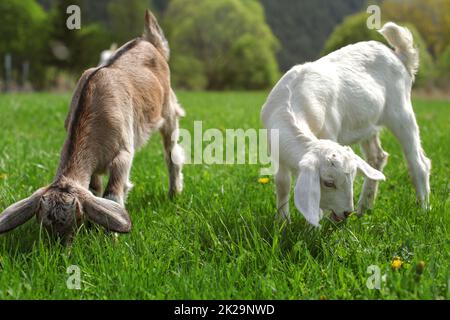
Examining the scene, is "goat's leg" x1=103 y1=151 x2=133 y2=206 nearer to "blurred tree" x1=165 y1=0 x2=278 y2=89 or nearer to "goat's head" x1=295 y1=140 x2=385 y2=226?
"goat's head" x1=295 y1=140 x2=385 y2=226

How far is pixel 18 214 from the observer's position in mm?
3105

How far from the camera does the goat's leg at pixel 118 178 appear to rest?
12.1ft

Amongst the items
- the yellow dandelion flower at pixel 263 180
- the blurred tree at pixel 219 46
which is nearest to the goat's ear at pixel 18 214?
the yellow dandelion flower at pixel 263 180

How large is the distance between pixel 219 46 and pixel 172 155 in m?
42.7

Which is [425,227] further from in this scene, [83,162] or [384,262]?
[83,162]

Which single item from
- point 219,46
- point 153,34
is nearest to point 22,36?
point 219,46

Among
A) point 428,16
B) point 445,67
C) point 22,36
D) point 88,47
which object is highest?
point 428,16

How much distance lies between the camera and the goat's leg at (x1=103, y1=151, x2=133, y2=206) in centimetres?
368

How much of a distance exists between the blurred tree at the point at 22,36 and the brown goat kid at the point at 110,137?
40553 millimetres

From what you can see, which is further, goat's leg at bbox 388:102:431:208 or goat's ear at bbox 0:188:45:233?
goat's leg at bbox 388:102:431:208

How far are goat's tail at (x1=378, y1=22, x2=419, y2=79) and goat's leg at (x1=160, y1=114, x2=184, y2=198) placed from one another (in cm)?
202

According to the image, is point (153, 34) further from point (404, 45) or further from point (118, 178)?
point (404, 45)

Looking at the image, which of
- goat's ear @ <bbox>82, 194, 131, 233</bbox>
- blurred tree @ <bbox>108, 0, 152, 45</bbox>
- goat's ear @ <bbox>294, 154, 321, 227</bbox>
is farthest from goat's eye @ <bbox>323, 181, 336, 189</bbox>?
blurred tree @ <bbox>108, 0, 152, 45</bbox>
